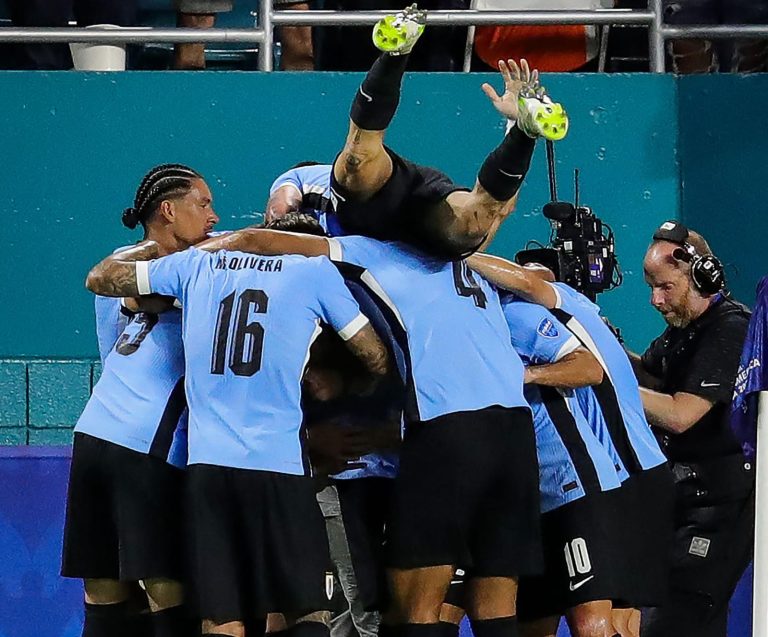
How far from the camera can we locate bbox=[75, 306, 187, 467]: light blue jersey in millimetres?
5293

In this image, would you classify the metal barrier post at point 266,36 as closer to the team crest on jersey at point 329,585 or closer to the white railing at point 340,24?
the white railing at point 340,24

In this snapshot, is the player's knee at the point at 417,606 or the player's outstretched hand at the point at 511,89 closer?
the player's knee at the point at 417,606

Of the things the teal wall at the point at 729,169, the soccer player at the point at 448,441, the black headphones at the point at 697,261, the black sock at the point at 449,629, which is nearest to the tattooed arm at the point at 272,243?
the soccer player at the point at 448,441

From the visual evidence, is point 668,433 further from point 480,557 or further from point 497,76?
point 497,76

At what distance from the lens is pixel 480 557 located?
5.06m

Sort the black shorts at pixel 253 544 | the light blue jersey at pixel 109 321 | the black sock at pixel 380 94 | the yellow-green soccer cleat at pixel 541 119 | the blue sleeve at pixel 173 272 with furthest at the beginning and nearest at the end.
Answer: the light blue jersey at pixel 109 321
the blue sleeve at pixel 173 272
the black shorts at pixel 253 544
the black sock at pixel 380 94
the yellow-green soccer cleat at pixel 541 119

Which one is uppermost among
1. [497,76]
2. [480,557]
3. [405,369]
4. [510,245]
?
[497,76]

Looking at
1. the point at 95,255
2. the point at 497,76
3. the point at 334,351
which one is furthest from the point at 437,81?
the point at 334,351

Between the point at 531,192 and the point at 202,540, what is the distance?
3.06 meters

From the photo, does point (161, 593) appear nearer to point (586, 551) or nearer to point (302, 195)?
point (586, 551)

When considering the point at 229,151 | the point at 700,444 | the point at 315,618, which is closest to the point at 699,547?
the point at 700,444

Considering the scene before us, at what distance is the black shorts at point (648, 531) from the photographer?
5.39m

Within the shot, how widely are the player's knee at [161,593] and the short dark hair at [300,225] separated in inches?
50.1

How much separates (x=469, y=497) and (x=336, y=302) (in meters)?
0.77
